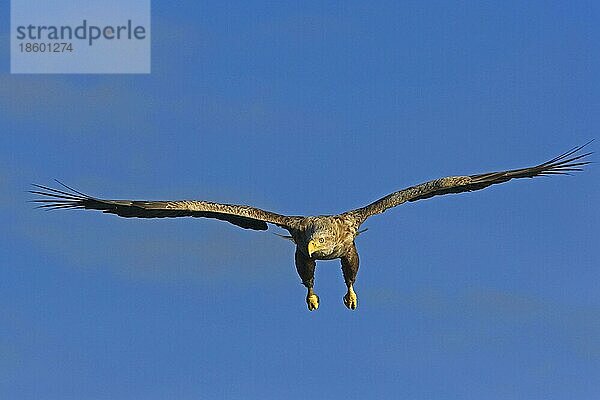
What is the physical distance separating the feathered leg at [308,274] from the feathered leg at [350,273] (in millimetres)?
748

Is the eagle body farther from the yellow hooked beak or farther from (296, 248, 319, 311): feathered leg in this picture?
(296, 248, 319, 311): feathered leg

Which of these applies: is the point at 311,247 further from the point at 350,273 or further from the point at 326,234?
the point at 350,273

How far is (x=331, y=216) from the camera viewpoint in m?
58.1

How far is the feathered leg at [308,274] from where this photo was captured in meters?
59.0

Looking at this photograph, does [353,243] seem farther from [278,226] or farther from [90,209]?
[90,209]

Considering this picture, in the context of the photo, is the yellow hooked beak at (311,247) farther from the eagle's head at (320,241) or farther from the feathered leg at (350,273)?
the feathered leg at (350,273)

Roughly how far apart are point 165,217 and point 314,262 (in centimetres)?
374

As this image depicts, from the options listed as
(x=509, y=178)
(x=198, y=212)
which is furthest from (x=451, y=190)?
(x=198, y=212)

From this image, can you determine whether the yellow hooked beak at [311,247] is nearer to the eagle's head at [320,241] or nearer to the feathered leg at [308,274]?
the eagle's head at [320,241]

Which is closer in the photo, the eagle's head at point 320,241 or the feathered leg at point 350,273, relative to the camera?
the eagle's head at point 320,241

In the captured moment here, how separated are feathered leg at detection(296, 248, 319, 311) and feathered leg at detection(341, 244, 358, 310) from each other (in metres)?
0.75

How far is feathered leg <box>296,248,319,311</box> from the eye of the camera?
2322 inches

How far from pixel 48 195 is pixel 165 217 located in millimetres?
2991

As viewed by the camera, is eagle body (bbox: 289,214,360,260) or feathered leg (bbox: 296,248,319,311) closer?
eagle body (bbox: 289,214,360,260)
